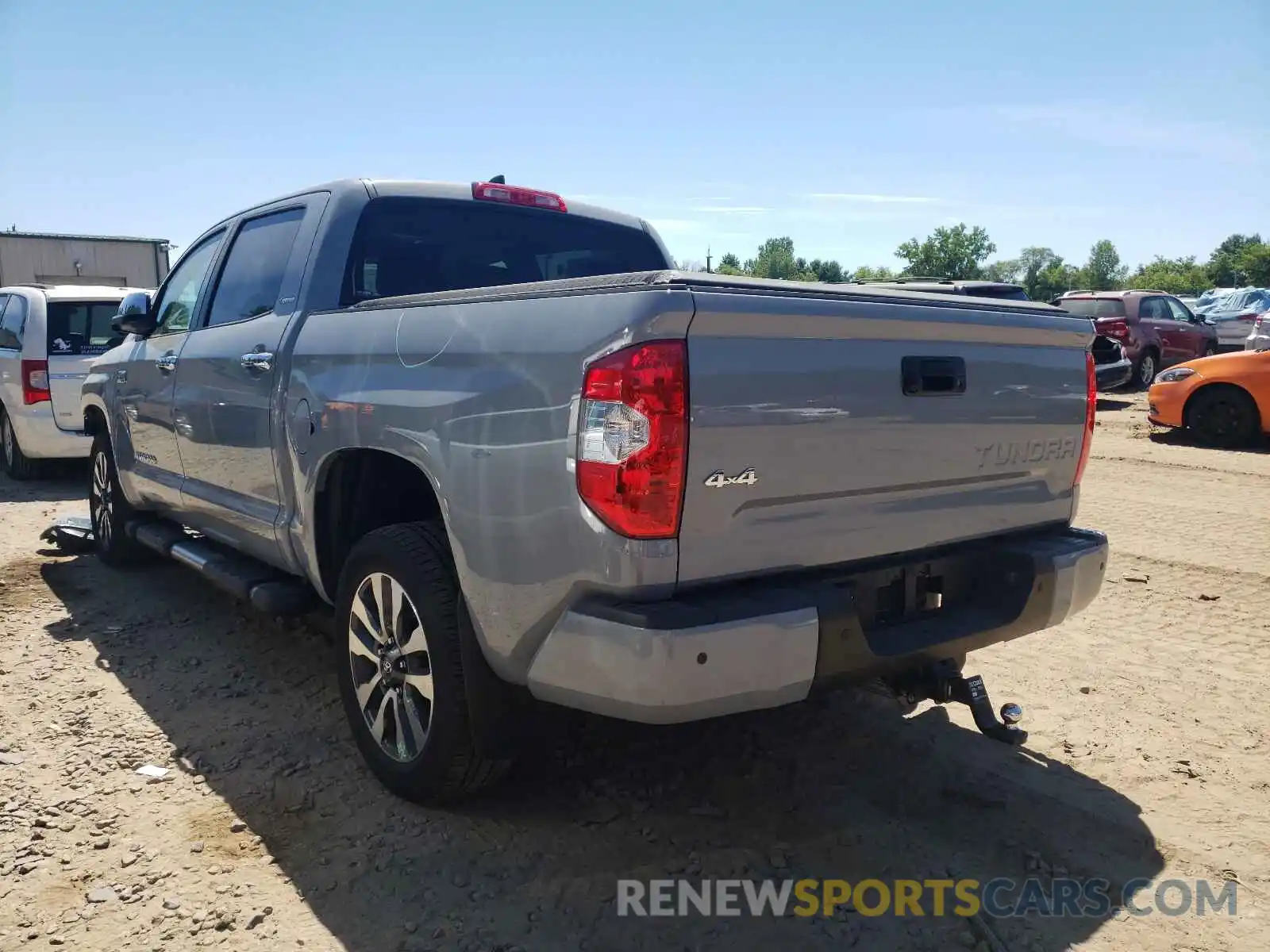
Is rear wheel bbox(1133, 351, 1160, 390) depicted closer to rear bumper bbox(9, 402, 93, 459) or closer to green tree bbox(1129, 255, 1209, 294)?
rear bumper bbox(9, 402, 93, 459)

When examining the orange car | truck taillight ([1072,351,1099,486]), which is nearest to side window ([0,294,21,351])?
truck taillight ([1072,351,1099,486])

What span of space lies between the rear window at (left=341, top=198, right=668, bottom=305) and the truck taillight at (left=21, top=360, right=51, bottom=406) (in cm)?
646

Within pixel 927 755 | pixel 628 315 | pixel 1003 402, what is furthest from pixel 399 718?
pixel 1003 402

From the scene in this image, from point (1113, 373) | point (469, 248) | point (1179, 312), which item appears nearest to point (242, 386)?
point (469, 248)

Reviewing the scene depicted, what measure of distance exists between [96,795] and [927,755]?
281cm

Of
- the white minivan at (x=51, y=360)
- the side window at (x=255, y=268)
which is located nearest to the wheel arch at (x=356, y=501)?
the side window at (x=255, y=268)

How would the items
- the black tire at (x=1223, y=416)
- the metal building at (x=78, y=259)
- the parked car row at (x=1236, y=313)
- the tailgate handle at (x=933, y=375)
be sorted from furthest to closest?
the parked car row at (x=1236, y=313) < the metal building at (x=78, y=259) < the black tire at (x=1223, y=416) < the tailgate handle at (x=933, y=375)

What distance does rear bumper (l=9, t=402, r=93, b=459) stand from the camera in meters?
8.71

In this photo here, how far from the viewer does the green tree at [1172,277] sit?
88688 millimetres

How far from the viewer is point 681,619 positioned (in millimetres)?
2215

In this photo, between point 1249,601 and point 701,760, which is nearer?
point 701,760

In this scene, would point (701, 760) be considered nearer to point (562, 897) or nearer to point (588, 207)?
point (562, 897)

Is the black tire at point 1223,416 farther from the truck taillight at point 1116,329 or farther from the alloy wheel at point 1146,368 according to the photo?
the alloy wheel at point 1146,368

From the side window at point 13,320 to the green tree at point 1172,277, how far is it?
89.0 metres
